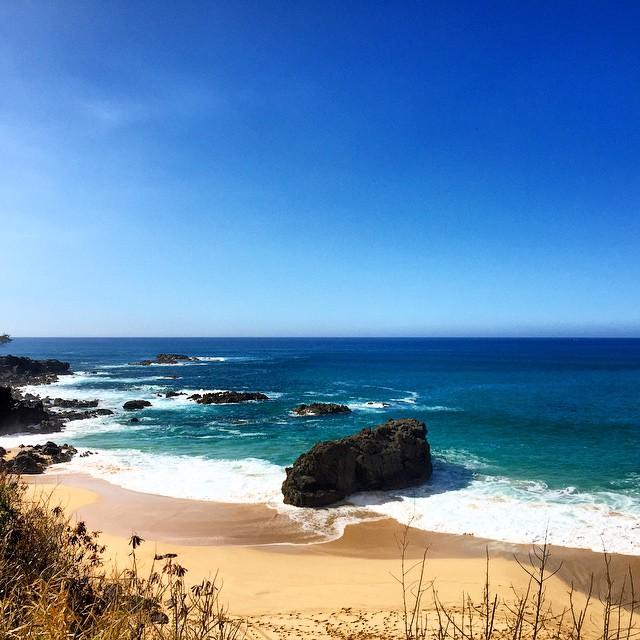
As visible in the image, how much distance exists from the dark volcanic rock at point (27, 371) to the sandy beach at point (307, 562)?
59606 mm

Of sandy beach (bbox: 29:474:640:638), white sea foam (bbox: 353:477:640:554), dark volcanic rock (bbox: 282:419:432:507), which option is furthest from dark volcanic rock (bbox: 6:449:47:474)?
white sea foam (bbox: 353:477:640:554)

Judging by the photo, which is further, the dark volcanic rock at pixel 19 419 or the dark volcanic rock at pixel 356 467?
the dark volcanic rock at pixel 19 419

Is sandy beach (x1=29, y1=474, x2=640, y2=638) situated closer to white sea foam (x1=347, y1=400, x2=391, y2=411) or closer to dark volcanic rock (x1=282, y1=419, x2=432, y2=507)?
dark volcanic rock (x1=282, y1=419, x2=432, y2=507)

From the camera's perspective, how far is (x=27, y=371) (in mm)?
81562

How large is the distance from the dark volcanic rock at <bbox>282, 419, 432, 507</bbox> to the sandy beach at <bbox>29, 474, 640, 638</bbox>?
6.63 feet

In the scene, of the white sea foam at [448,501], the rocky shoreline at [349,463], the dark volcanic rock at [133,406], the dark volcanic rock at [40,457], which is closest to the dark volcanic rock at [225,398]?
the dark volcanic rock at [133,406]

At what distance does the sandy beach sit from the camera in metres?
12.8

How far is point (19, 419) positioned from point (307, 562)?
111ft

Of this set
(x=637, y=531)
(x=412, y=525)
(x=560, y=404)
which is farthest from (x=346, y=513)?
(x=560, y=404)

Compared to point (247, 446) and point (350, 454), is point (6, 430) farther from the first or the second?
point (350, 454)

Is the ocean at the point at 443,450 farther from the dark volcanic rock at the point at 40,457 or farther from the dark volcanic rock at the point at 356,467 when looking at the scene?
the dark volcanic rock at the point at 40,457

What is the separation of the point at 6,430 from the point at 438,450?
34414mm

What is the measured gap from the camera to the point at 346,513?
21.1 metres

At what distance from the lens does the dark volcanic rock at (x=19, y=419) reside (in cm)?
3856
